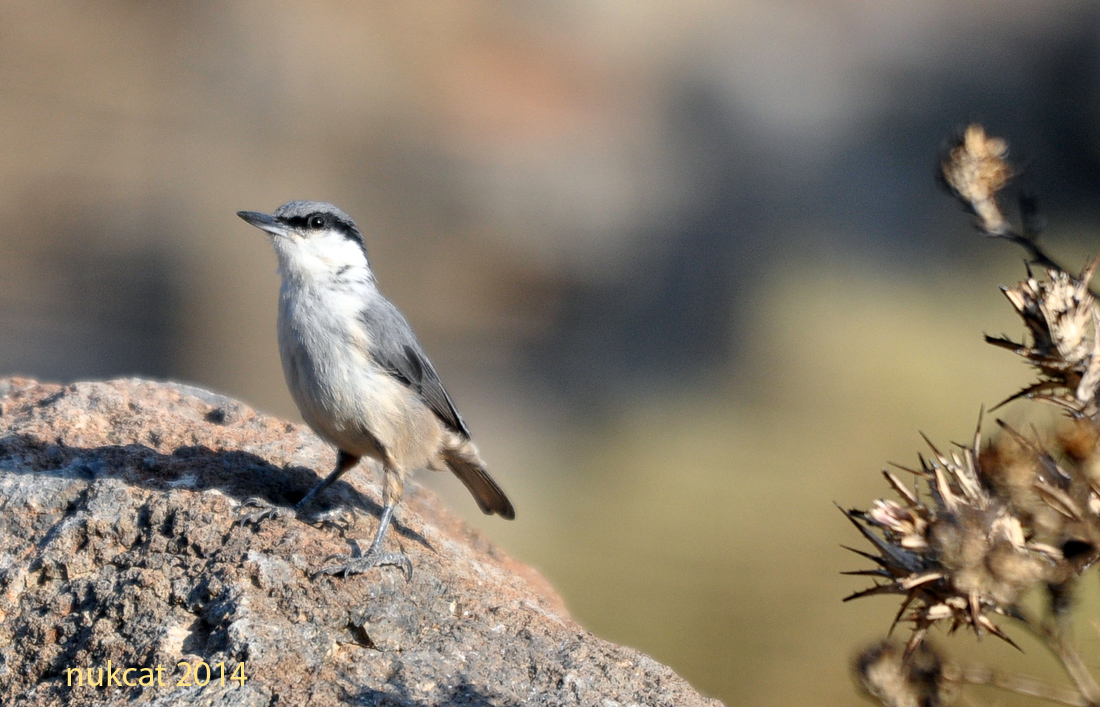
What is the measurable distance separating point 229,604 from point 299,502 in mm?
806

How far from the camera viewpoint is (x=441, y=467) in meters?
4.41

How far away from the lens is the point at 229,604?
306 centimetres

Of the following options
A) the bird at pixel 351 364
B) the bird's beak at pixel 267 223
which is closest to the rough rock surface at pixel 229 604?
the bird at pixel 351 364

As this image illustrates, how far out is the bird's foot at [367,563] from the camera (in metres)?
3.24

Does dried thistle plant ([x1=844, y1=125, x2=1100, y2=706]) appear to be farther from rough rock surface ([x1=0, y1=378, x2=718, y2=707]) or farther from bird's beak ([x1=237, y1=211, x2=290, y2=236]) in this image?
bird's beak ([x1=237, y1=211, x2=290, y2=236])

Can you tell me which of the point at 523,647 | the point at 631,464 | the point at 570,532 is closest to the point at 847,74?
the point at 631,464

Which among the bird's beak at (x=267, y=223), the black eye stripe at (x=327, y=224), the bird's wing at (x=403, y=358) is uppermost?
the black eye stripe at (x=327, y=224)

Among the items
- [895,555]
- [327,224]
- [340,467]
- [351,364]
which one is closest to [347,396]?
[351,364]

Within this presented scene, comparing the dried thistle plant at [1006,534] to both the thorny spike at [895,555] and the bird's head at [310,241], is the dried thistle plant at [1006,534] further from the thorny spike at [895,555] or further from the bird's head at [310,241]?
the bird's head at [310,241]

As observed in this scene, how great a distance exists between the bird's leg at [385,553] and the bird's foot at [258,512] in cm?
31

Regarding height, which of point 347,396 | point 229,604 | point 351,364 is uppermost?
point 351,364

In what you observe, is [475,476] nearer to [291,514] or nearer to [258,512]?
[291,514]

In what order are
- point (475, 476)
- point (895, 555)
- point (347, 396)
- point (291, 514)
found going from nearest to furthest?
point (895, 555) → point (291, 514) → point (347, 396) → point (475, 476)

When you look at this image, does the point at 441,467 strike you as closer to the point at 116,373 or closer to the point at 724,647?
the point at 724,647
